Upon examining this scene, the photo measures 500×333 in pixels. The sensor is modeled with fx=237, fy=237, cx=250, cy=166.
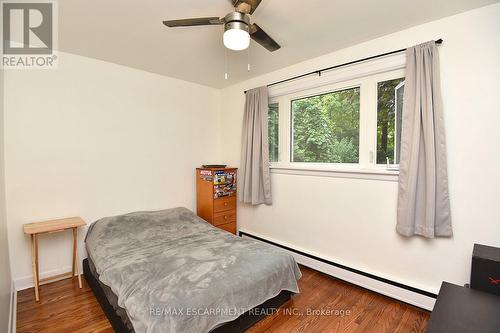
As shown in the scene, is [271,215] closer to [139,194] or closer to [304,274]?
[304,274]

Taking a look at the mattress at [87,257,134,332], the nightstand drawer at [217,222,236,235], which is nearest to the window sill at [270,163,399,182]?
the nightstand drawer at [217,222,236,235]

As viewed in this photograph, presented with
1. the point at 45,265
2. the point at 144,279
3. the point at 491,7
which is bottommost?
the point at 45,265

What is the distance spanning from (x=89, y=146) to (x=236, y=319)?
2.38 m

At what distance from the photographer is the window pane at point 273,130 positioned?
10.6 feet

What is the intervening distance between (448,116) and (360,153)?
29.2 inches

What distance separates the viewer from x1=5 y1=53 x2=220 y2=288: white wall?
2305 millimetres

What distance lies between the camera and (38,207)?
2387mm

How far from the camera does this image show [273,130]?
128 inches

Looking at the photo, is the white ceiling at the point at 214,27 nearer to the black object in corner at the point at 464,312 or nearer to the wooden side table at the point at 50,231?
the wooden side table at the point at 50,231

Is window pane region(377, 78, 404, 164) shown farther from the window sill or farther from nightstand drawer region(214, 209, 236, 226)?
nightstand drawer region(214, 209, 236, 226)

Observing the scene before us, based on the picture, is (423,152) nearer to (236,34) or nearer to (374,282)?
(374,282)

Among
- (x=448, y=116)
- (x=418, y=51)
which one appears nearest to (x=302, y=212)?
(x=448, y=116)
